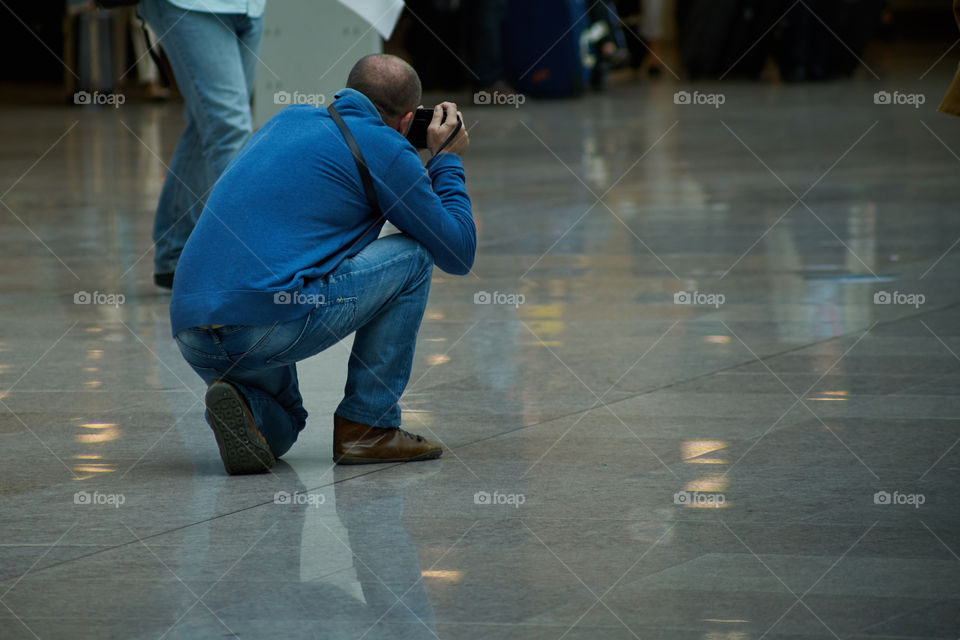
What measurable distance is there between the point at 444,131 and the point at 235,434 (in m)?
0.93

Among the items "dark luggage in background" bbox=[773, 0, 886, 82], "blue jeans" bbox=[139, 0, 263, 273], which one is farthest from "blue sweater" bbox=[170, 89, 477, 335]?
"dark luggage in background" bbox=[773, 0, 886, 82]

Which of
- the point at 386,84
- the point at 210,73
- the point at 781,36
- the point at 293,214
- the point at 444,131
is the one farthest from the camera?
the point at 781,36

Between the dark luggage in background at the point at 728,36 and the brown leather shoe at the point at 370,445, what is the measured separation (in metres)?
13.6

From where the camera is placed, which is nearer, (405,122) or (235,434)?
(235,434)

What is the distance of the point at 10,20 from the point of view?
778 inches

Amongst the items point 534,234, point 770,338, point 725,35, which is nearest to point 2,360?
point 770,338

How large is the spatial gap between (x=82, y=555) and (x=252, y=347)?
688 mm

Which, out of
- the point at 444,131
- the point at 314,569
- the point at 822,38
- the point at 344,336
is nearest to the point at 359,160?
the point at 444,131

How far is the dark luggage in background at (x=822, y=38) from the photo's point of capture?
16672mm

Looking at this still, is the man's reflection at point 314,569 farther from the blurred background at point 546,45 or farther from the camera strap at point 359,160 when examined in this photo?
the blurred background at point 546,45

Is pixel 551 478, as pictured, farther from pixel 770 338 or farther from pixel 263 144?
pixel 770 338

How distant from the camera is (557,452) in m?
3.81

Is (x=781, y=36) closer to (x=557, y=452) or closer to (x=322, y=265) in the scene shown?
(x=557, y=452)

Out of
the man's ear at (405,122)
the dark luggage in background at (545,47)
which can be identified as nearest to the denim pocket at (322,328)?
the man's ear at (405,122)
